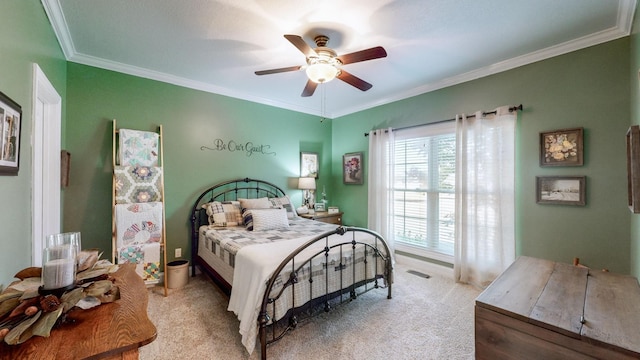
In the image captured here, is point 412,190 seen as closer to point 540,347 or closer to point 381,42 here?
point 381,42

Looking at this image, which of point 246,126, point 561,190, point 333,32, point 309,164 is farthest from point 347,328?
point 246,126

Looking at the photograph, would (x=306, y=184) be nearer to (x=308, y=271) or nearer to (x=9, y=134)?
(x=308, y=271)

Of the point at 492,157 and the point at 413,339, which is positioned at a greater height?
the point at 492,157

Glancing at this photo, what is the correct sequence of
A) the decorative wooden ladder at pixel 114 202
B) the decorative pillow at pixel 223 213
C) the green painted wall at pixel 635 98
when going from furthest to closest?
1. the decorative pillow at pixel 223 213
2. the decorative wooden ladder at pixel 114 202
3. the green painted wall at pixel 635 98

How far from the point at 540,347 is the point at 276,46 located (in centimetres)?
298

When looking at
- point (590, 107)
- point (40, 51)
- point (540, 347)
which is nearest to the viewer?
point (540, 347)

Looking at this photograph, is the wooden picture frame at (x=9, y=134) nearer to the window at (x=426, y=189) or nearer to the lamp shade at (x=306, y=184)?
the lamp shade at (x=306, y=184)

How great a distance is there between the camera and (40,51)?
188 cm

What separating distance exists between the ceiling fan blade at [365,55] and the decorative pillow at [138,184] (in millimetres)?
2591

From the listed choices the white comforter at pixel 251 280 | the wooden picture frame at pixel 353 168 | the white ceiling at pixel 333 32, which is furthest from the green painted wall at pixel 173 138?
the white comforter at pixel 251 280

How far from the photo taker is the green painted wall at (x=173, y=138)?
290cm

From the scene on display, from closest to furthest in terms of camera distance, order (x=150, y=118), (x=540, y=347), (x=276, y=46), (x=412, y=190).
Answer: (x=540, y=347), (x=276, y=46), (x=150, y=118), (x=412, y=190)

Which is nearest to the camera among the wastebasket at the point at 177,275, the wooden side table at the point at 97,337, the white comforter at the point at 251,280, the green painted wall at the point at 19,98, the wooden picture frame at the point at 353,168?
the wooden side table at the point at 97,337

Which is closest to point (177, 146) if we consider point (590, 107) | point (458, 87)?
point (458, 87)
